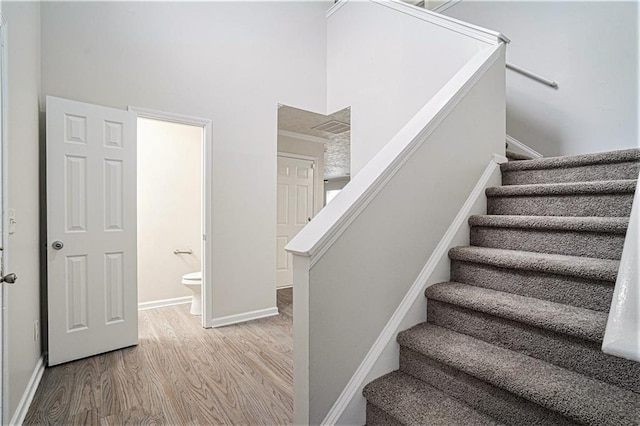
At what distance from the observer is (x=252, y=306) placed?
3287 mm

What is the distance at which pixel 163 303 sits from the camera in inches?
149

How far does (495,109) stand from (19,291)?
303 centimetres

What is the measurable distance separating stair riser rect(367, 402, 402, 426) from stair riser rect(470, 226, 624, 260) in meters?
1.07

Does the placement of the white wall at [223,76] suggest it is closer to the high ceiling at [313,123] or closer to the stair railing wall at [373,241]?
the high ceiling at [313,123]

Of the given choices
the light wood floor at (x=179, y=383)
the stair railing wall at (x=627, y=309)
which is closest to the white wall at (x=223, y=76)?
the light wood floor at (x=179, y=383)

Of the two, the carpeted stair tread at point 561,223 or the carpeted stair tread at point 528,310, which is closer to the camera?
the carpeted stair tread at point 528,310

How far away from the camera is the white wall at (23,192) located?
1.59 metres

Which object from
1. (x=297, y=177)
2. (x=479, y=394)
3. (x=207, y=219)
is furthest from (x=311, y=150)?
(x=479, y=394)

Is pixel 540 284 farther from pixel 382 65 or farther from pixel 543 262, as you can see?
pixel 382 65

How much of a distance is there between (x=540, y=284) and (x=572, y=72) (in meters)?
2.57

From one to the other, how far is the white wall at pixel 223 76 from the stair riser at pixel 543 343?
2.10 metres

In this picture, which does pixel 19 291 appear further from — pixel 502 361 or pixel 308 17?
pixel 308 17

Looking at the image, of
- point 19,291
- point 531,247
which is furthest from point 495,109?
point 19,291

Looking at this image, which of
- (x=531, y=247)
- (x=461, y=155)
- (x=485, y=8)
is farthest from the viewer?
(x=485, y=8)
